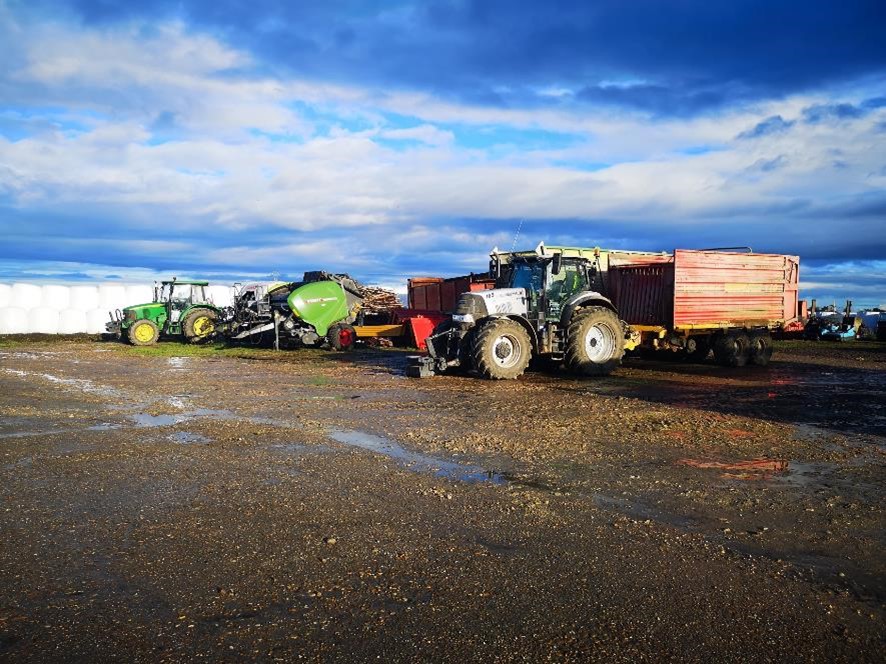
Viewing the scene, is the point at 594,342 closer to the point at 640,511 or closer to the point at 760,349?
the point at 760,349

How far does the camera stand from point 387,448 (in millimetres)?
7199

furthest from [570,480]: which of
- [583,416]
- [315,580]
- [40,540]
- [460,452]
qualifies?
[40,540]

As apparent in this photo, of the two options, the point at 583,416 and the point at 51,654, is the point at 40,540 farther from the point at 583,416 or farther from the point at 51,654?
the point at 583,416

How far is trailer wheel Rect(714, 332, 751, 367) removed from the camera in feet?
52.5

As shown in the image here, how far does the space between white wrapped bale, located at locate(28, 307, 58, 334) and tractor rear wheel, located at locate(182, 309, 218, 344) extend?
9994mm

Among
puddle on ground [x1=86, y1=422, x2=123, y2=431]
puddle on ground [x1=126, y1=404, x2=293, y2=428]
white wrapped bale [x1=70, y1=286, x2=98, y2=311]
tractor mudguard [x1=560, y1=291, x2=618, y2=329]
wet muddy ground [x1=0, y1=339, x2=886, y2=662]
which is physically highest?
white wrapped bale [x1=70, y1=286, x2=98, y2=311]

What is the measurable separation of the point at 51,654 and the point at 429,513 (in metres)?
2.54

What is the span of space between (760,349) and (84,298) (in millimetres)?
27741

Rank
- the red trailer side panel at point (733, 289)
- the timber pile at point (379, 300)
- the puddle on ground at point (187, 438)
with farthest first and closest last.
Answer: the timber pile at point (379, 300)
the red trailer side panel at point (733, 289)
the puddle on ground at point (187, 438)

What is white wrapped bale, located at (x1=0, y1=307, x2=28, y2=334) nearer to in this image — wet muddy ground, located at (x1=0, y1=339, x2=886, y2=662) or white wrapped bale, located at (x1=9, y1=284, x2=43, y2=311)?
white wrapped bale, located at (x1=9, y1=284, x2=43, y2=311)

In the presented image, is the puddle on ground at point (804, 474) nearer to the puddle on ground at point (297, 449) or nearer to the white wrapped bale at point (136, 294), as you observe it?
the puddle on ground at point (297, 449)

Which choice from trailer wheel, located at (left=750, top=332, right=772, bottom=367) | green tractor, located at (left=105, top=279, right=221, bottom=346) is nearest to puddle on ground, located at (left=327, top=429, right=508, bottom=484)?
trailer wheel, located at (left=750, top=332, right=772, bottom=367)

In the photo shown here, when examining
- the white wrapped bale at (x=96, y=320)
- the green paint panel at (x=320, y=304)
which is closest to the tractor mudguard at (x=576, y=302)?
the green paint panel at (x=320, y=304)

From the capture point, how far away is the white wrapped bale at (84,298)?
31281 mm
